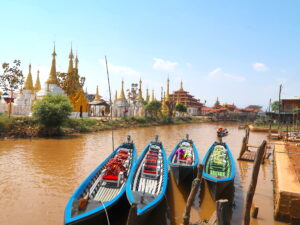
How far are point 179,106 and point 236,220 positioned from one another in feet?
171

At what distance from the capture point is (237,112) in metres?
72.9

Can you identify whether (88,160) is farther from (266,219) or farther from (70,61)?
(70,61)

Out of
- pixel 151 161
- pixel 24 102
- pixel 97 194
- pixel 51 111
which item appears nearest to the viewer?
pixel 97 194

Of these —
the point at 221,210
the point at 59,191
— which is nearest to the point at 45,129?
the point at 59,191

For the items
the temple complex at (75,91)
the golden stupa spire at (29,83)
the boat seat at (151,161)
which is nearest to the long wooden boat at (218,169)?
the boat seat at (151,161)

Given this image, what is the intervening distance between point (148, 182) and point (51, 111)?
667 inches

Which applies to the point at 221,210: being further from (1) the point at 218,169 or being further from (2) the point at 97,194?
(1) the point at 218,169

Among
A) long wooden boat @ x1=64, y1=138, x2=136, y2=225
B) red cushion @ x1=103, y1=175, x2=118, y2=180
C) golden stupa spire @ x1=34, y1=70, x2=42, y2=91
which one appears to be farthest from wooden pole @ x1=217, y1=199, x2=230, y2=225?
golden stupa spire @ x1=34, y1=70, x2=42, y2=91

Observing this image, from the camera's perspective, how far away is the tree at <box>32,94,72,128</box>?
2195cm

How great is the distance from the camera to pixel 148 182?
8.48m

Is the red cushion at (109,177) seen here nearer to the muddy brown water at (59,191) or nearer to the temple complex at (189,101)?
the muddy brown water at (59,191)

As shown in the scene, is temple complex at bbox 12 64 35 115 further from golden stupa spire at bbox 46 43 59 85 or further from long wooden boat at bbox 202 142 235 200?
long wooden boat at bbox 202 142 235 200

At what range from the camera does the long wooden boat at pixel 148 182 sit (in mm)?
6399

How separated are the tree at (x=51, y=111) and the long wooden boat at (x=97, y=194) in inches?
562
